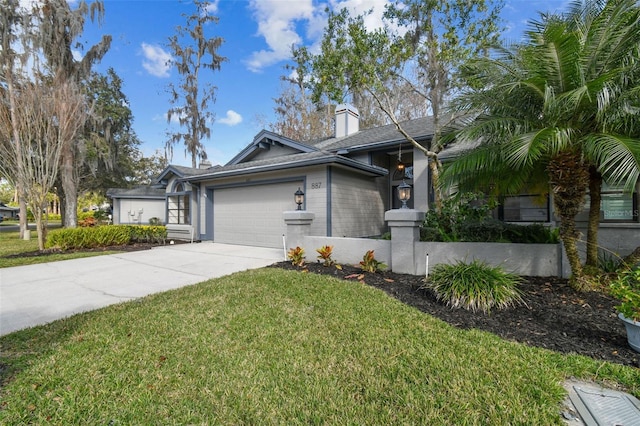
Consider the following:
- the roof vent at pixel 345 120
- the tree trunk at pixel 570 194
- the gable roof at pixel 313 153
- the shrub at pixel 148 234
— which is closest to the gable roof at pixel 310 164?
the gable roof at pixel 313 153

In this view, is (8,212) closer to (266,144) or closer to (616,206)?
(266,144)

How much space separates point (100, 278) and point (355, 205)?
739 centimetres

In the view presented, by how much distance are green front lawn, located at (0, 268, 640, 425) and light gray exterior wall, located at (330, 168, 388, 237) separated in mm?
5529

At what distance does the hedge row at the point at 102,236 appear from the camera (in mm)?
9930

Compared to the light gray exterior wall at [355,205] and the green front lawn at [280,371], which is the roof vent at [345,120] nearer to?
the light gray exterior wall at [355,205]

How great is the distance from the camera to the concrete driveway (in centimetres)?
440

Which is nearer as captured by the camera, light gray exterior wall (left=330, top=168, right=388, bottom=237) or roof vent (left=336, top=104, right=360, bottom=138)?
light gray exterior wall (left=330, top=168, right=388, bottom=237)

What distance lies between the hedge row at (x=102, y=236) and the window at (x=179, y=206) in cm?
135

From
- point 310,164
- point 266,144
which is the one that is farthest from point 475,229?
point 266,144

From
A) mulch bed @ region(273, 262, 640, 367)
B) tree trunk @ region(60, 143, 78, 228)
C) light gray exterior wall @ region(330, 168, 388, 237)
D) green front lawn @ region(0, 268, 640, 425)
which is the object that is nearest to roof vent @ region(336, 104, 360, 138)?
light gray exterior wall @ region(330, 168, 388, 237)

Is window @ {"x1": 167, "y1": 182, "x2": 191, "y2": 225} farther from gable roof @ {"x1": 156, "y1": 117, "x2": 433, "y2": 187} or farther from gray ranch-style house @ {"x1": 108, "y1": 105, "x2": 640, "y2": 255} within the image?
gable roof @ {"x1": 156, "y1": 117, "x2": 433, "y2": 187}

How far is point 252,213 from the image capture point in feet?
36.3

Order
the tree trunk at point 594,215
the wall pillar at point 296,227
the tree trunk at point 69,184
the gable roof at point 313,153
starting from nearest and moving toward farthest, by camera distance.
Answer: the tree trunk at point 594,215
the wall pillar at point 296,227
the gable roof at point 313,153
the tree trunk at point 69,184

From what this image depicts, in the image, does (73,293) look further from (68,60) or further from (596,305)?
(68,60)
